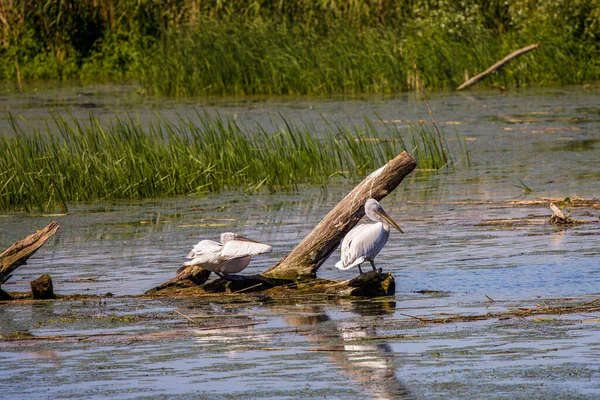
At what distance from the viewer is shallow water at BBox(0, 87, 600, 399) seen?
5.48 metres

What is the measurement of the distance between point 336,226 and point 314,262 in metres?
0.29

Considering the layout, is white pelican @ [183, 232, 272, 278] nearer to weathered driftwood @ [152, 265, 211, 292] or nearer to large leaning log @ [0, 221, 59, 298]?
weathered driftwood @ [152, 265, 211, 292]

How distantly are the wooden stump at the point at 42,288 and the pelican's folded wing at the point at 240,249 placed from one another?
122cm

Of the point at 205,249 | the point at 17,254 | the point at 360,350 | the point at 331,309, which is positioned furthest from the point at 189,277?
the point at 360,350

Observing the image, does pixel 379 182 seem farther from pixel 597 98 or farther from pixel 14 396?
pixel 597 98

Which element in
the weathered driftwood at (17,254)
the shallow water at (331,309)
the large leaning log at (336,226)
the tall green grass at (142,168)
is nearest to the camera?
the shallow water at (331,309)

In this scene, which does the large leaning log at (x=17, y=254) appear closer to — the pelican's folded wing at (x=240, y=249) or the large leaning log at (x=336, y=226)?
the pelican's folded wing at (x=240, y=249)

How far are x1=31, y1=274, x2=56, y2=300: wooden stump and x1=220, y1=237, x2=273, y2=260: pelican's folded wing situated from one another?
122 centimetres

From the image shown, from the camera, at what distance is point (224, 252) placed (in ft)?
25.0

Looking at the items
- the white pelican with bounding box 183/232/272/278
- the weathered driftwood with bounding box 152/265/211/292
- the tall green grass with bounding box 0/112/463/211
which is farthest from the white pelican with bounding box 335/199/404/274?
the tall green grass with bounding box 0/112/463/211

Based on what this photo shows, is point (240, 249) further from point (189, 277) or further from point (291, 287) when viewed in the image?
point (189, 277)

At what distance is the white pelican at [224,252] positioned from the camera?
763 centimetres

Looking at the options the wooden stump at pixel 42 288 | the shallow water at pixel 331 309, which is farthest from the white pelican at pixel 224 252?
the wooden stump at pixel 42 288

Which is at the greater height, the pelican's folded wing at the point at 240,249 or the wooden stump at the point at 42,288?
the pelican's folded wing at the point at 240,249
